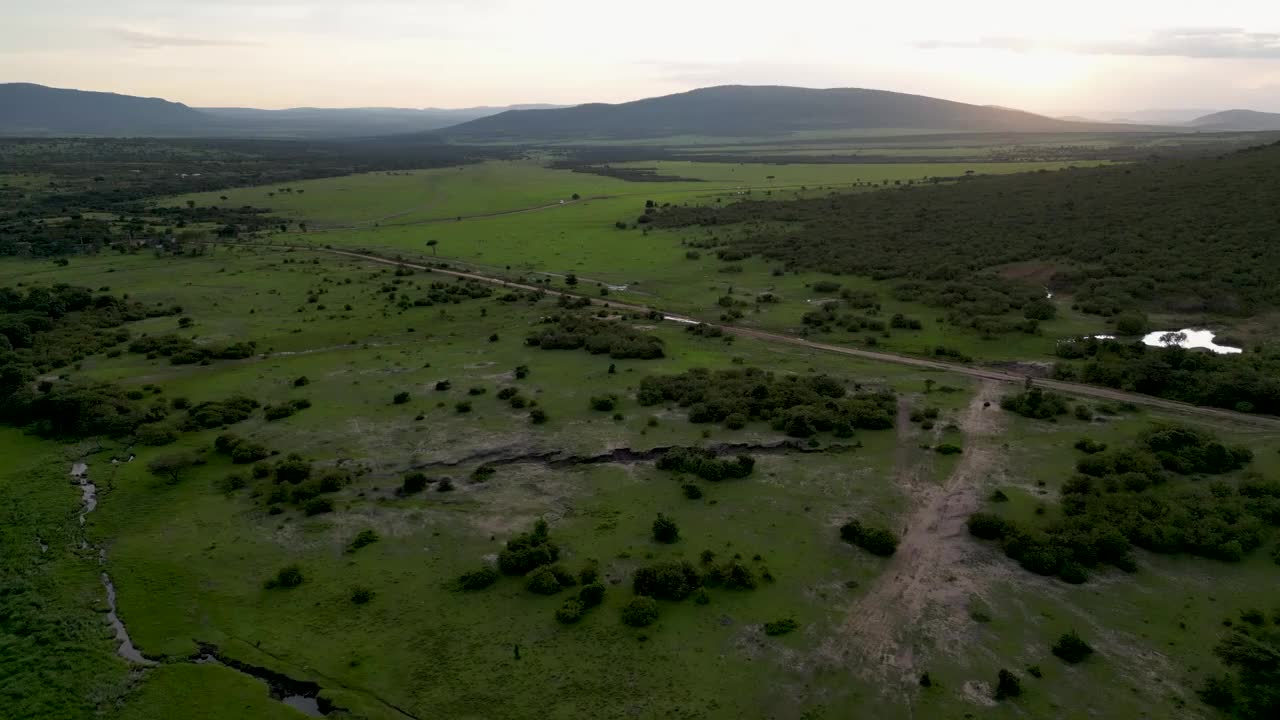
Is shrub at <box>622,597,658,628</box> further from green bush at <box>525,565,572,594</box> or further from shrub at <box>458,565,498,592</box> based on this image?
shrub at <box>458,565,498,592</box>

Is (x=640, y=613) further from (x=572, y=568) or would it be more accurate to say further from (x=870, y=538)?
(x=870, y=538)

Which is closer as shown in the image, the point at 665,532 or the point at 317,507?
the point at 665,532

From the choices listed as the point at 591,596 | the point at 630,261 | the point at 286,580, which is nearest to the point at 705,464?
the point at 591,596

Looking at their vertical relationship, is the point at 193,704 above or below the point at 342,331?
below

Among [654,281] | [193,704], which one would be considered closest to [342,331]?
[654,281]

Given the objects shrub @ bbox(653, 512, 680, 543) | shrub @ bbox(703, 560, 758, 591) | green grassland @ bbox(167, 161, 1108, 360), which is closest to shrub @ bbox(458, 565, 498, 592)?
shrub @ bbox(653, 512, 680, 543)

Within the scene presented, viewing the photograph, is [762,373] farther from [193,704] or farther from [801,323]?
[193,704]

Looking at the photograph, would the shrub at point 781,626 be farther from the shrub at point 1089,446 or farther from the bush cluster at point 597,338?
the bush cluster at point 597,338
